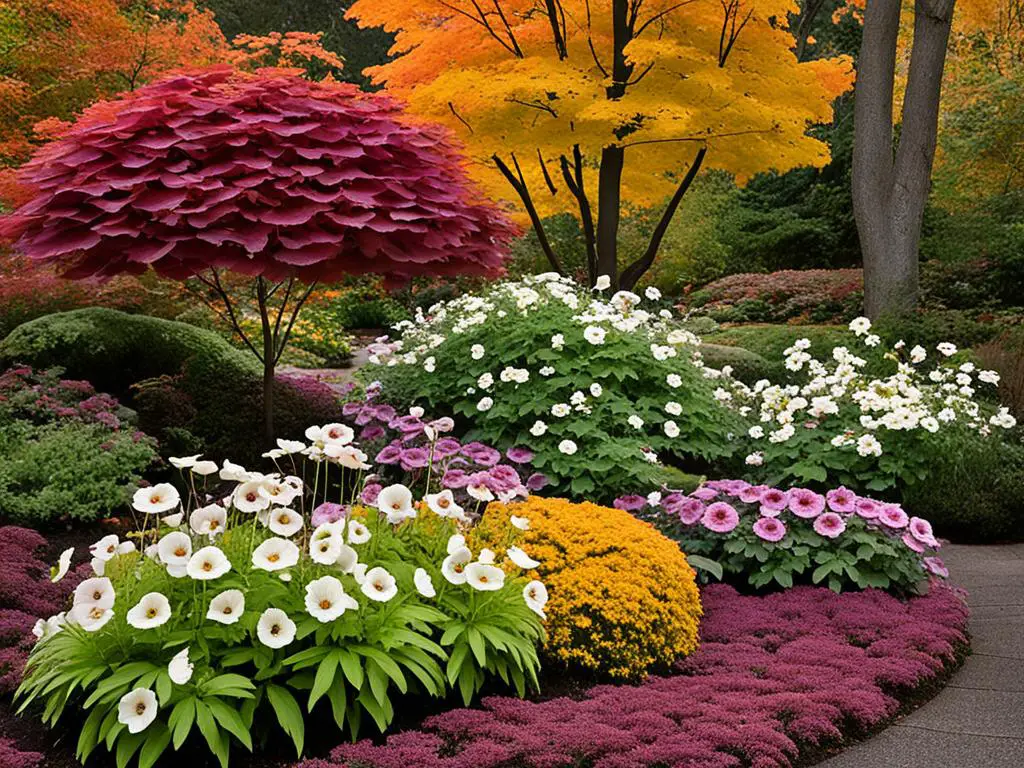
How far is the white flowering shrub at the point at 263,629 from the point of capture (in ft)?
9.81

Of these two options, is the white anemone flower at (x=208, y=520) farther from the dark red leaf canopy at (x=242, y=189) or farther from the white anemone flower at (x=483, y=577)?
the dark red leaf canopy at (x=242, y=189)

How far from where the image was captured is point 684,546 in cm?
498

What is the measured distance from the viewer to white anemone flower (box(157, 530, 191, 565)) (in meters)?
3.14

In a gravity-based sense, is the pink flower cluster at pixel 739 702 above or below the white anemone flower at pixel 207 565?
below

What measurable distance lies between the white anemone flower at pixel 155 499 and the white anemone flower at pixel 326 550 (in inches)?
18.2

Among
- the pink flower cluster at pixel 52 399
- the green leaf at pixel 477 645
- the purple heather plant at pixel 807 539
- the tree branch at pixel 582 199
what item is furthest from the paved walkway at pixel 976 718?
the tree branch at pixel 582 199

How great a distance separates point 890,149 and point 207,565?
10438mm

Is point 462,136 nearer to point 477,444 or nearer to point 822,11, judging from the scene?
point 477,444

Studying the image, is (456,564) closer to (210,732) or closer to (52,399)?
(210,732)

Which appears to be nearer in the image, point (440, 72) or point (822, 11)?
point (440, 72)

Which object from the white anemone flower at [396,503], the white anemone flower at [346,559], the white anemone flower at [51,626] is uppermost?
the white anemone flower at [396,503]

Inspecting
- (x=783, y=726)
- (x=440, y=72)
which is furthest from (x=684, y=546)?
(x=440, y=72)

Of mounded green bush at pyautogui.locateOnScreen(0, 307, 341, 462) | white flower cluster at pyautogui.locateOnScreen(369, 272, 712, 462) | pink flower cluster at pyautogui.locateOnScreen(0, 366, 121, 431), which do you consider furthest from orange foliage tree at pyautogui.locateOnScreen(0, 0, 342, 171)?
white flower cluster at pyautogui.locateOnScreen(369, 272, 712, 462)

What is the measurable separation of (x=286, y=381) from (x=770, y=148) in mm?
5419
